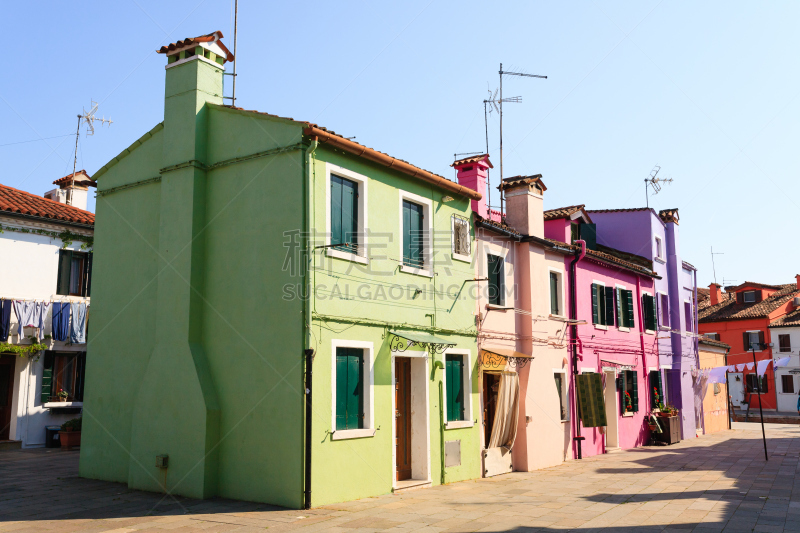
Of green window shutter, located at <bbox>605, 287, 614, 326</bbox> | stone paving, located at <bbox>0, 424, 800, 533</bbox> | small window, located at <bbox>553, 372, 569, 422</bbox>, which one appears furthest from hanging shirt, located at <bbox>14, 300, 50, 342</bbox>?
green window shutter, located at <bbox>605, 287, 614, 326</bbox>

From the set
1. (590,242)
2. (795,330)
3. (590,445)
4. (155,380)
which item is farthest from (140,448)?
(795,330)

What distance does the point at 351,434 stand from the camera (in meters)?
11.5

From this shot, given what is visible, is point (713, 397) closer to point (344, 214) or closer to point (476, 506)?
point (476, 506)

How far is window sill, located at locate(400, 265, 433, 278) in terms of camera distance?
13.3m

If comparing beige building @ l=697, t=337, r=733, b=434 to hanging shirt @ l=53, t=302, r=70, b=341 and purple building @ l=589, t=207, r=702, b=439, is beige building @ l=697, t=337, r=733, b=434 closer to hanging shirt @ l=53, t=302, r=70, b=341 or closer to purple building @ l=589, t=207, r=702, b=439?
purple building @ l=589, t=207, r=702, b=439

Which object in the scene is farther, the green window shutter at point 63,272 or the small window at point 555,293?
the green window shutter at point 63,272

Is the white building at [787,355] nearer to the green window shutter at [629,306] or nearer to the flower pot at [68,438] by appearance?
the green window shutter at [629,306]

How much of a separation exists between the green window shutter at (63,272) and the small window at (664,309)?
2177 cm

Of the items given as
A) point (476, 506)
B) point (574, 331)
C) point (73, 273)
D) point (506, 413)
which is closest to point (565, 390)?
point (574, 331)

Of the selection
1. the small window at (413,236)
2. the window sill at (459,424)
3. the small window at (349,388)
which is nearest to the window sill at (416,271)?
the small window at (413,236)

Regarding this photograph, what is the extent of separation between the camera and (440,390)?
14.0 m

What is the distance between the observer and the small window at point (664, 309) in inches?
1065

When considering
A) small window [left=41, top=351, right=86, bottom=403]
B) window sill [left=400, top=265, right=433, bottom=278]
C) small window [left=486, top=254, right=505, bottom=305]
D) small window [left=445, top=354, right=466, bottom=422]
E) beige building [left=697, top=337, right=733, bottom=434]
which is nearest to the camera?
window sill [left=400, top=265, right=433, bottom=278]

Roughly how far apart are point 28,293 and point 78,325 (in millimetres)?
1628
